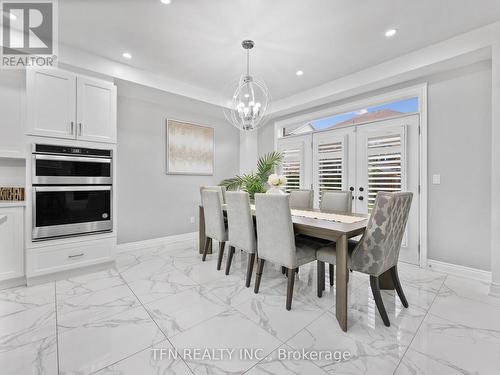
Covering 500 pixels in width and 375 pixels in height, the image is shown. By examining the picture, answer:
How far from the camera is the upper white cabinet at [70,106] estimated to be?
7.97 feet

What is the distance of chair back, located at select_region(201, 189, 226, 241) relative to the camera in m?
2.80

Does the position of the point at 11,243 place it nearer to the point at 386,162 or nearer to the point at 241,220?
the point at 241,220

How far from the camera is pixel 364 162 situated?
355 cm

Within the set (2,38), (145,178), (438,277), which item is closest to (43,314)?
(145,178)

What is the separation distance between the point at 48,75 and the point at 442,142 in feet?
15.1

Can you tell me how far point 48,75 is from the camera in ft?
8.20

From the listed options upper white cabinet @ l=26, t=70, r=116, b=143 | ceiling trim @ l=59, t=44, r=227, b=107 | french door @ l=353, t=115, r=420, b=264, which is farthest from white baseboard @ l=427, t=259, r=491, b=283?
upper white cabinet @ l=26, t=70, r=116, b=143

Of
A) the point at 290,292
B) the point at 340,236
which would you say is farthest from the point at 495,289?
the point at 290,292

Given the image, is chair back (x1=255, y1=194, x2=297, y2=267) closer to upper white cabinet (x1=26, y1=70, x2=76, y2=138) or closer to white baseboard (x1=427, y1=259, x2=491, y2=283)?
white baseboard (x1=427, y1=259, x2=491, y2=283)

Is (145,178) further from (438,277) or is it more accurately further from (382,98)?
(438,277)

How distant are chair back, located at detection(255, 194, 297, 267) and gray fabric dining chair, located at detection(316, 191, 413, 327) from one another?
37 centimetres

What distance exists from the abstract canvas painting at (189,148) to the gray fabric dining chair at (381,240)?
3.24 metres

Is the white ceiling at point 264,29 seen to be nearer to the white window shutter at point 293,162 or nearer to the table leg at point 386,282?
the white window shutter at point 293,162

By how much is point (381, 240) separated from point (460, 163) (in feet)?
6.35
